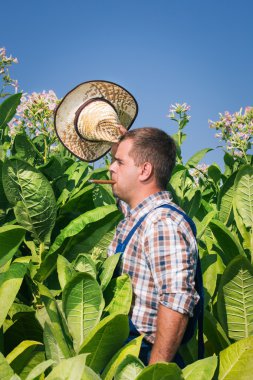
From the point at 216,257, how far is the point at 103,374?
1.17m

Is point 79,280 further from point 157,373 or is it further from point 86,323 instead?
point 157,373

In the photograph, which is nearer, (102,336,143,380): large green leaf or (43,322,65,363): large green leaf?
(102,336,143,380): large green leaf

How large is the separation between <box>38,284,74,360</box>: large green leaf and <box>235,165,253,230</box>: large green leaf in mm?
1463

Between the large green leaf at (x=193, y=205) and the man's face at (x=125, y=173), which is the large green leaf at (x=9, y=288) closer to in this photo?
the man's face at (x=125, y=173)

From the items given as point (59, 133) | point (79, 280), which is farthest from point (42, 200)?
point (79, 280)

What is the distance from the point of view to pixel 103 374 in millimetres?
1729

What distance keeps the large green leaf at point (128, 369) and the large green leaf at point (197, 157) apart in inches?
118

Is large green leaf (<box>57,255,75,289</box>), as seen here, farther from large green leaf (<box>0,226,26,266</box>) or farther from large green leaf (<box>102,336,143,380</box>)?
large green leaf (<box>102,336,143,380</box>)

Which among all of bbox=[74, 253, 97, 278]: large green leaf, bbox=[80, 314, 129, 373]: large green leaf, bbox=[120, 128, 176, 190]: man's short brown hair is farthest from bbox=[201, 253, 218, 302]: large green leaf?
bbox=[80, 314, 129, 373]: large green leaf

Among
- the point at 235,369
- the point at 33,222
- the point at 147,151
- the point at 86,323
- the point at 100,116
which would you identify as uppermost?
the point at 100,116

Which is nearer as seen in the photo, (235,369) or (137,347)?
(137,347)

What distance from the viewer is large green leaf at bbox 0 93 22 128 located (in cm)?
307

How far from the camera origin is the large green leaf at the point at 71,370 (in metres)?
1.35

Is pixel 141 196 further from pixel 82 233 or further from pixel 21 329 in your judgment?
pixel 21 329
